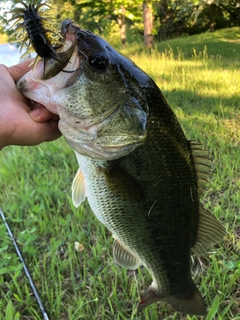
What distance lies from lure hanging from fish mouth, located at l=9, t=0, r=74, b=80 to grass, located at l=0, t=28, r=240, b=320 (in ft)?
4.16

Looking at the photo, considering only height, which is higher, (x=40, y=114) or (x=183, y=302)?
(x=40, y=114)

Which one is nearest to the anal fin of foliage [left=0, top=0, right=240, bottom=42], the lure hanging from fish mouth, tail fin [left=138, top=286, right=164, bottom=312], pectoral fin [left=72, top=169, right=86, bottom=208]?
Answer: tail fin [left=138, top=286, right=164, bottom=312]

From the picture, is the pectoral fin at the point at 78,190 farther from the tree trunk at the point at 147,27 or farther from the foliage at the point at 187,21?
the foliage at the point at 187,21

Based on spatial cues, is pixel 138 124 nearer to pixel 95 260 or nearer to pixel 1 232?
pixel 95 260

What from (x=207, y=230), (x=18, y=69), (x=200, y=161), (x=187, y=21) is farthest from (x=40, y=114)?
(x=187, y=21)

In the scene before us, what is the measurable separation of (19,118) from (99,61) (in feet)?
1.28

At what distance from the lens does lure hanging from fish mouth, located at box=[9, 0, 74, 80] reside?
91 cm

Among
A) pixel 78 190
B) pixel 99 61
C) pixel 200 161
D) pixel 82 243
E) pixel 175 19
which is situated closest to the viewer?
pixel 99 61

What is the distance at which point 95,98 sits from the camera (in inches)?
44.6

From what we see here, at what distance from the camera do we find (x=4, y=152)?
4211mm

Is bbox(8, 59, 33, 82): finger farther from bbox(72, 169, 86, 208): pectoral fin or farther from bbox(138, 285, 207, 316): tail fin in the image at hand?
bbox(138, 285, 207, 316): tail fin

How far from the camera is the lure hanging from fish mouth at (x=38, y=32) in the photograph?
911 mm

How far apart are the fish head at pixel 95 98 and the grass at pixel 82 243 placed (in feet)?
3.29

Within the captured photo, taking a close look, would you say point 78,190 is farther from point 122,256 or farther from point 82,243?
point 82,243
